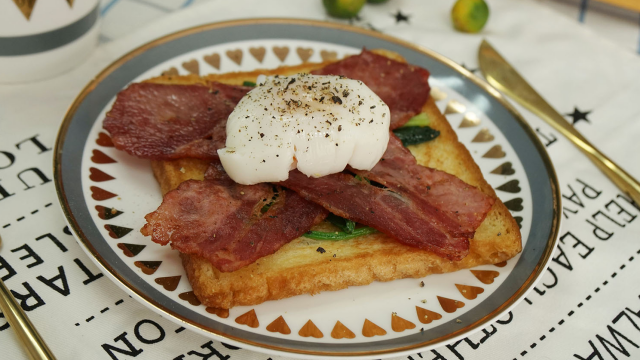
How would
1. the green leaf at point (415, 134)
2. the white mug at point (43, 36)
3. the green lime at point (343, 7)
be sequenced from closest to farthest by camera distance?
the white mug at point (43, 36) → the green leaf at point (415, 134) → the green lime at point (343, 7)

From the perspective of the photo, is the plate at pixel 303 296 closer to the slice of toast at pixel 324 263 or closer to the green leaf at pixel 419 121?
the slice of toast at pixel 324 263

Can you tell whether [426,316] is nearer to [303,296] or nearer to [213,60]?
[303,296]

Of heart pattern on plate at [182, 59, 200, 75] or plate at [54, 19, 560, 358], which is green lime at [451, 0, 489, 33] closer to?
plate at [54, 19, 560, 358]

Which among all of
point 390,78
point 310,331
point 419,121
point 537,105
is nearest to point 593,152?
point 537,105

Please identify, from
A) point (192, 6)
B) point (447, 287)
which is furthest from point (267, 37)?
point (447, 287)

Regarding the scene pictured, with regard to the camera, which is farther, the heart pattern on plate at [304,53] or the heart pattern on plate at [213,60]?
the heart pattern on plate at [304,53]

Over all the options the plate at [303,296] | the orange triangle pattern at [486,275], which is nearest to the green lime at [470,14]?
the plate at [303,296]

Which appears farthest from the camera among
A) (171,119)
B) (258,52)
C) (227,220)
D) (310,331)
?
(258,52)
